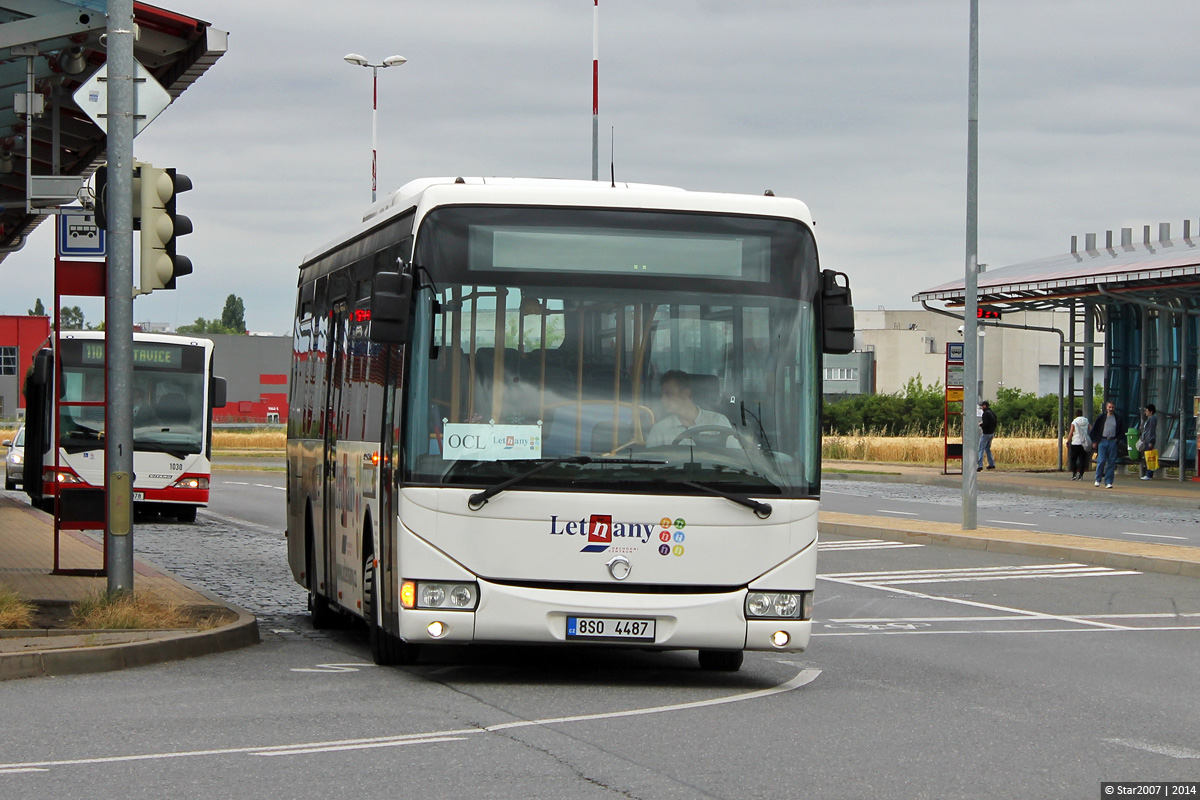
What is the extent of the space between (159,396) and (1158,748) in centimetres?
2025

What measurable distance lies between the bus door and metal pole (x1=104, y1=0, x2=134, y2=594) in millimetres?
1375

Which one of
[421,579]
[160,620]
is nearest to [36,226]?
[160,620]

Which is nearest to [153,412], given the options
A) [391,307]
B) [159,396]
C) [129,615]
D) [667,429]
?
[159,396]

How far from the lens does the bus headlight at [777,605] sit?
940cm

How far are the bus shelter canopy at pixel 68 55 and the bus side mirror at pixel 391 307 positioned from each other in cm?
442

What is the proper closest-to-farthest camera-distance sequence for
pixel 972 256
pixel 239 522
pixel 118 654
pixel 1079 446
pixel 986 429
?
pixel 118 654, pixel 972 256, pixel 239 522, pixel 1079 446, pixel 986 429

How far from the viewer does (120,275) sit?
1187 centimetres

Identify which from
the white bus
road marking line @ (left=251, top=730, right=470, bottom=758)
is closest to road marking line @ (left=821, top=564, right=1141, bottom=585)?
road marking line @ (left=251, top=730, right=470, bottom=758)

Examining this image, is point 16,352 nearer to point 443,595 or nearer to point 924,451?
point 924,451

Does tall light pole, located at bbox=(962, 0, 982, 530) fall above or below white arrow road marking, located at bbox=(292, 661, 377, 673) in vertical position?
above

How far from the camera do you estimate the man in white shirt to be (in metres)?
9.43

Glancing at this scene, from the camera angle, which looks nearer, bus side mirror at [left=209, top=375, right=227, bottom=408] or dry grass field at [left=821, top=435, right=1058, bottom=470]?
bus side mirror at [left=209, top=375, right=227, bottom=408]

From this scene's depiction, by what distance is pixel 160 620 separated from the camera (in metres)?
11.3

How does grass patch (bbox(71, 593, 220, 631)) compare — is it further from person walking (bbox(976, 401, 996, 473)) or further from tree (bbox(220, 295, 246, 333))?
tree (bbox(220, 295, 246, 333))
